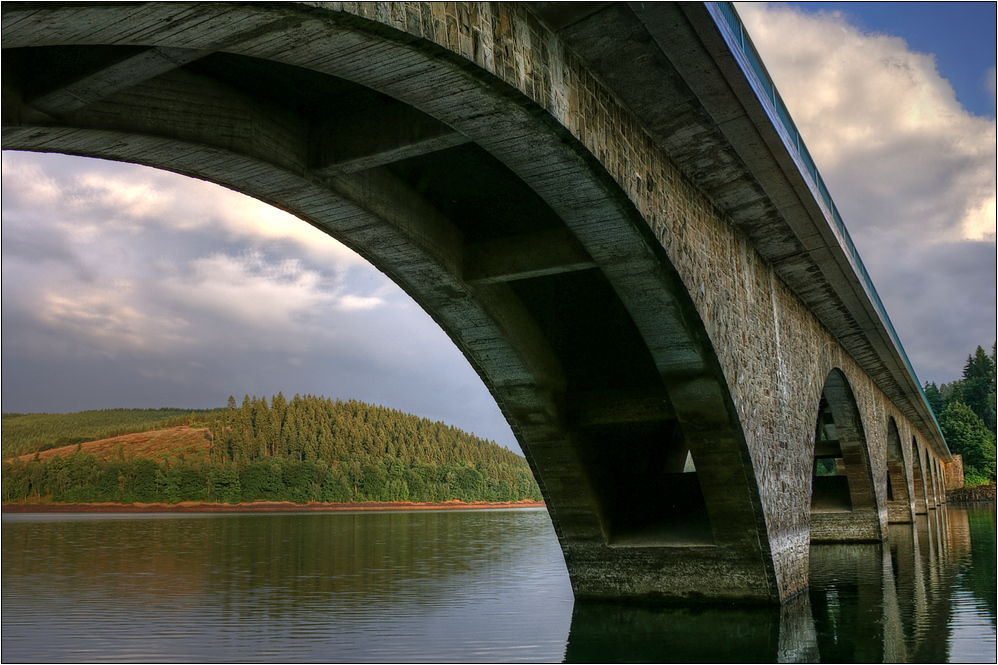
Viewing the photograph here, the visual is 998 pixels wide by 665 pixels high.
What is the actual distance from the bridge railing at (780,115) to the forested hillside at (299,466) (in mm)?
71853

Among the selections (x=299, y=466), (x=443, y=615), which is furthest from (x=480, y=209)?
(x=299, y=466)

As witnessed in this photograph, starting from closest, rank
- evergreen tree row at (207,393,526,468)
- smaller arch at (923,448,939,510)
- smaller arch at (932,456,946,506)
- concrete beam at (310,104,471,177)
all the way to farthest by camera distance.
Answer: concrete beam at (310,104,471,177)
smaller arch at (923,448,939,510)
smaller arch at (932,456,946,506)
evergreen tree row at (207,393,526,468)

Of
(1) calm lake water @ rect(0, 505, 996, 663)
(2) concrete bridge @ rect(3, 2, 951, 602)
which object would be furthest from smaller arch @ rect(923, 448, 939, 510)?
(2) concrete bridge @ rect(3, 2, 951, 602)

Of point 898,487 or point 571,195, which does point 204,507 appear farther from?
point 571,195

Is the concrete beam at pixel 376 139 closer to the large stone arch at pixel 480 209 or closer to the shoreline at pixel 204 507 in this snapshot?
the large stone arch at pixel 480 209

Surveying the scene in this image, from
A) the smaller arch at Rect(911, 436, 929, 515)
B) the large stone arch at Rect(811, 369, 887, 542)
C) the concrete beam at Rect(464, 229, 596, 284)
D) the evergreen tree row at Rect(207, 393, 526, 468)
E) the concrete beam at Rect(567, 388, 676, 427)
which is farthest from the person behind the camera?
the evergreen tree row at Rect(207, 393, 526, 468)

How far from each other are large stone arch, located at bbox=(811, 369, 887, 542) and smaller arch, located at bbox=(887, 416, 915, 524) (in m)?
6.79

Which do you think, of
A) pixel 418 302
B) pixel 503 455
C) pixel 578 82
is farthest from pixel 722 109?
pixel 503 455

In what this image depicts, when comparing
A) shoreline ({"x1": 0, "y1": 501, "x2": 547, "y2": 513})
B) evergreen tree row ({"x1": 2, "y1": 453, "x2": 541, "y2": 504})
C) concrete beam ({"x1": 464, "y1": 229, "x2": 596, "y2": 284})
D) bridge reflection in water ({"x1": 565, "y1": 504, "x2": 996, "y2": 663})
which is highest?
concrete beam ({"x1": 464, "y1": 229, "x2": 596, "y2": 284})

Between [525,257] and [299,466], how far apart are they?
76.8 metres

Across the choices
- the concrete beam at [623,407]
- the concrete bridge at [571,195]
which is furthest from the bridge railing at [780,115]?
the concrete beam at [623,407]

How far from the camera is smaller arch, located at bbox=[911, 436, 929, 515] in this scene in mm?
37653

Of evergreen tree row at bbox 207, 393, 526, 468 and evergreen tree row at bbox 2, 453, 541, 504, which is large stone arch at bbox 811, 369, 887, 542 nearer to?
evergreen tree row at bbox 2, 453, 541, 504

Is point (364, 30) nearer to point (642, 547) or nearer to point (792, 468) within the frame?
point (642, 547)
